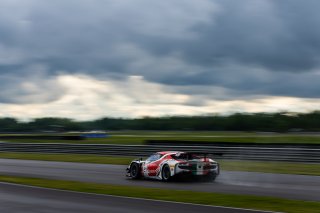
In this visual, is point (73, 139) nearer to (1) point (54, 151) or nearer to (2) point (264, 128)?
(1) point (54, 151)

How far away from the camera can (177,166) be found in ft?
52.4

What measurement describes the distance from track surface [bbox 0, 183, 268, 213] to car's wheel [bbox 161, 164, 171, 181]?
4291 millimetres

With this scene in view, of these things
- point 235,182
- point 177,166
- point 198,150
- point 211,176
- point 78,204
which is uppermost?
point 198,150

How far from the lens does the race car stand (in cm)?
1591

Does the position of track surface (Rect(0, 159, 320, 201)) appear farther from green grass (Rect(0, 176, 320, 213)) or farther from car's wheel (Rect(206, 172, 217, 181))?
green grass (Rect(0, 176, 320, 213))

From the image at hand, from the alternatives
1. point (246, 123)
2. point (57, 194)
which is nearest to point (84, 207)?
point (57, 194)

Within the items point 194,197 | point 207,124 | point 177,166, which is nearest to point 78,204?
point 194,197

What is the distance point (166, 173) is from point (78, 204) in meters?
6.08

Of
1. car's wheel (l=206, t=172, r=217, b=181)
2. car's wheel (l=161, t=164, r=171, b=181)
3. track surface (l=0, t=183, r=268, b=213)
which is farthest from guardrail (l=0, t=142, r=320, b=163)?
track surface (l=0, t=183, r=268, b=213)

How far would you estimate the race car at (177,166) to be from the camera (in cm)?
1591

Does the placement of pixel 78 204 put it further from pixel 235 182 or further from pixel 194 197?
pixel 235 182

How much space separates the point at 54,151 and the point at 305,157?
656 inches

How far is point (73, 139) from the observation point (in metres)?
44.9

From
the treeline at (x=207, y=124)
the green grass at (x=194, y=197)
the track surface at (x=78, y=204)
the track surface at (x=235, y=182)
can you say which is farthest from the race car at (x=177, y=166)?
the treeline at (x=207, y=124)
